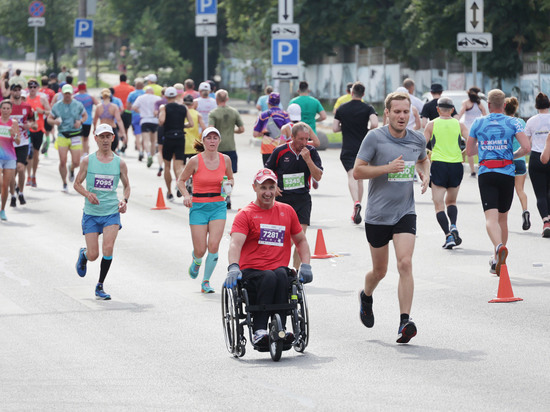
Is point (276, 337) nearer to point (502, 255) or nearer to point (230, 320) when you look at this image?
point (230, 320)

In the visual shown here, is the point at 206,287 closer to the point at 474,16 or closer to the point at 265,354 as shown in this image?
the point at 265,354

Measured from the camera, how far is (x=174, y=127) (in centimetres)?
2166

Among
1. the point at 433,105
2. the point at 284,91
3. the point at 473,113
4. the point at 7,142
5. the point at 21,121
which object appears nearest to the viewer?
the point at 7,142

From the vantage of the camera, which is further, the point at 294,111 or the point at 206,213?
the point at 294,111

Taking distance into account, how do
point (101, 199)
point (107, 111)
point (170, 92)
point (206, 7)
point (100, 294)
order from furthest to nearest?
point (206, 7) → point (107, 111) → point (170, 92) → point (101, 199) → point (100, 294)

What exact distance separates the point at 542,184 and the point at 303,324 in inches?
310

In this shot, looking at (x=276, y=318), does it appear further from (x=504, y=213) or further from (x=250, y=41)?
(x=250, y=41)

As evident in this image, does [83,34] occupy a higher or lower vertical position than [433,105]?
higher

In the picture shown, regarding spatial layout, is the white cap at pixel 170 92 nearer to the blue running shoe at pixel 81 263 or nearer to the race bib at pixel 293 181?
the blue running shoe at pixel 81 263

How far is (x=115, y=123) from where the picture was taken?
26.5 metres

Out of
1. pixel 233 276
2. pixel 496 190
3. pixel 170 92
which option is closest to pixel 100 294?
pixel 233 276

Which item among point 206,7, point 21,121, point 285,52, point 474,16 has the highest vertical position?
point 206,7

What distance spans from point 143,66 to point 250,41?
10.3 metres

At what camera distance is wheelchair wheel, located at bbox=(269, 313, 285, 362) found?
909cm
